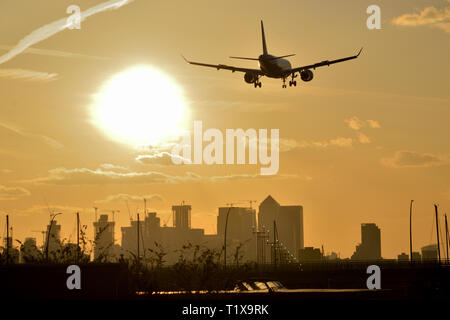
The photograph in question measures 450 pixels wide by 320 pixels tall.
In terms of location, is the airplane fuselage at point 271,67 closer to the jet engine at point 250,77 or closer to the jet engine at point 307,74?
the jet engine at point 250,77

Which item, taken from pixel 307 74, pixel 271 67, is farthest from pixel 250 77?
pixel 307 74

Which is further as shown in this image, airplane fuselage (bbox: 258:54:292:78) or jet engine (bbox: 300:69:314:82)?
airplane fuselage (bbox: 258:54:292:78)

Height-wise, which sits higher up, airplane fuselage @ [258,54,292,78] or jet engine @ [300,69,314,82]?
airplane fuselage @ [258,54,292,78]

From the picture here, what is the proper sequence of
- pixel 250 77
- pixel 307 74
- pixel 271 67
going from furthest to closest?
1. pixel 250 77
2. pixel 271 67
3. pixel 307 74

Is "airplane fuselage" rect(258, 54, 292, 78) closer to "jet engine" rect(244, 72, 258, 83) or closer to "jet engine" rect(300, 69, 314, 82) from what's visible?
"jet engine" rect(244, 72, 258, 83)

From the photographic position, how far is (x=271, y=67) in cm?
11131

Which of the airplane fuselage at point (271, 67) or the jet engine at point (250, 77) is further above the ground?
the airplane fuselage at point (271, 67)

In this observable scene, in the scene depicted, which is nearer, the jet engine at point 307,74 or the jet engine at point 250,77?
the jet engine at point 307,74

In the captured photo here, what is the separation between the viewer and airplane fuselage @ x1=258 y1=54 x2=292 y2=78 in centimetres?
11144

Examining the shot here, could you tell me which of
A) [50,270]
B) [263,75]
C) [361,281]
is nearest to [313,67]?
[263,75]

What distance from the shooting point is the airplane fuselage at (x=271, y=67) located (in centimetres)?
11144

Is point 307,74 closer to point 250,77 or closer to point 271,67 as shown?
point 271,67

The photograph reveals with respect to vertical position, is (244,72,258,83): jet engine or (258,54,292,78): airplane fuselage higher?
(258,54,292,78): airplane fuselage
